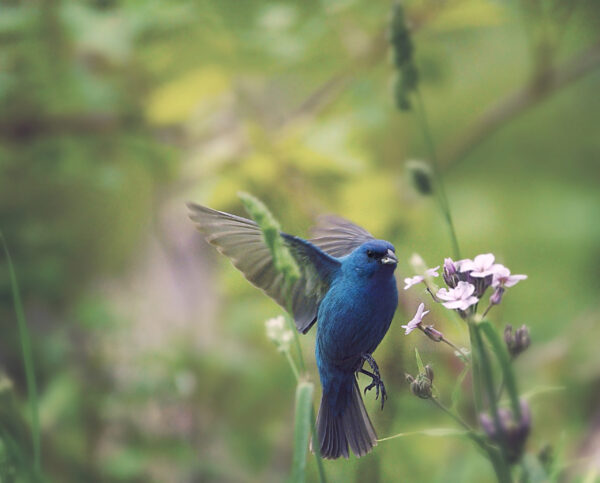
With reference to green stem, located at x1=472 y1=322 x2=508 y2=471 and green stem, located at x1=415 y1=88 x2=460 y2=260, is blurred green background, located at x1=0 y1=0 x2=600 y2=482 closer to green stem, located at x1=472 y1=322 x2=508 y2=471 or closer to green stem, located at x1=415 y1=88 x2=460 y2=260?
green stem, located at x1=415 y1=88 x2=460 y2=260

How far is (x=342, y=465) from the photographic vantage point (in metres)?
0.35

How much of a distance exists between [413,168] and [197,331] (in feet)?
2.75

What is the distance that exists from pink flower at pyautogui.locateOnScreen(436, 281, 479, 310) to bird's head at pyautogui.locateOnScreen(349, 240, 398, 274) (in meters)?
0.04

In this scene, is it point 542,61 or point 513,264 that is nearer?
point 542,61

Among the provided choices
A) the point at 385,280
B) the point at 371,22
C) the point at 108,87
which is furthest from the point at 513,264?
the point at 385,280

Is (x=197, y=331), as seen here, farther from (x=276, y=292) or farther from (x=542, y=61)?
(x=276, y=292)

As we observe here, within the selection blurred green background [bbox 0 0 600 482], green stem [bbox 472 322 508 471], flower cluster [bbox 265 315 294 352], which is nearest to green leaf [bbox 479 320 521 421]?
green stem [bbox 472 322 508 471]

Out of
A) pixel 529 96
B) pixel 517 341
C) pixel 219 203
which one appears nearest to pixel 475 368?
pixel 517 341

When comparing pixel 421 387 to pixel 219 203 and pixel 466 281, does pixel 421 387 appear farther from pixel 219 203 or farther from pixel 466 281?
pixel 219 203

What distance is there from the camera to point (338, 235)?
0.37 m

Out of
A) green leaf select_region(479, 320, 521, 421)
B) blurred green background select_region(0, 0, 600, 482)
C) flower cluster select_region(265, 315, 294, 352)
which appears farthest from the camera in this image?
blurred green background select_region(0, 0, 600, 482)

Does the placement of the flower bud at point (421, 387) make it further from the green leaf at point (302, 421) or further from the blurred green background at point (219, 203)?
the blurred green background at point (219, 203)

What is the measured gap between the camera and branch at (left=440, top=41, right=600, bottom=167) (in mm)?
934

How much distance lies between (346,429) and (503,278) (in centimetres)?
10
